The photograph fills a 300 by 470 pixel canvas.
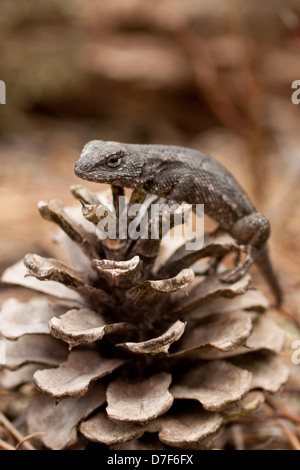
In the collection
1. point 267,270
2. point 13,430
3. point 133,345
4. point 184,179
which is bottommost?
point 13,430

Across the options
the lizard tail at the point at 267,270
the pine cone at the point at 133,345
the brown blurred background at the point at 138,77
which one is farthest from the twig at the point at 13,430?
the brown blurred background at the point at 138,77

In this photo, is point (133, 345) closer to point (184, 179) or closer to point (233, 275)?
point (233, 275)

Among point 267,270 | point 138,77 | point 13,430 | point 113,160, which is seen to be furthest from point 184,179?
point 138,77

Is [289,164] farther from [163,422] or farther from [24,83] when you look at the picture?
[163,422]

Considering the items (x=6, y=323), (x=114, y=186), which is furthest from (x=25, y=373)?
(x=114, y=186)

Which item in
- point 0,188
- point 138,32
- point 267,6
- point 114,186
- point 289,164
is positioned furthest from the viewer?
point 138,32

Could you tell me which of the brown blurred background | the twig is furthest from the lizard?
the brown blurred background

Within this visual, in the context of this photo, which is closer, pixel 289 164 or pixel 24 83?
pixel 289 164

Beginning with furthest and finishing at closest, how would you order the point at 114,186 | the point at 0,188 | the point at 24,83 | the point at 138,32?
the point at 138,32
the point at 24,83
the point at 0,188
the point at 114,186
